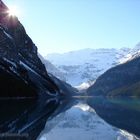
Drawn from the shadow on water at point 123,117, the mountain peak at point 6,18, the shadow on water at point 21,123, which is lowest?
the shadow on water at point 123,117

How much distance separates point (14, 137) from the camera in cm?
2202

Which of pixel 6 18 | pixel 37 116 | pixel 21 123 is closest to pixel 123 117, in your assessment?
pixel 37 116

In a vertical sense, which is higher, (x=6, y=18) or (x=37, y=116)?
(x=6, y=18)

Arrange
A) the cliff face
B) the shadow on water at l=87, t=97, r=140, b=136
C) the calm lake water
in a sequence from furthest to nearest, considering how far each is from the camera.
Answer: the cliff face < the shadow on water at l=87, t=97, r=140, b=136 < the calm lake water

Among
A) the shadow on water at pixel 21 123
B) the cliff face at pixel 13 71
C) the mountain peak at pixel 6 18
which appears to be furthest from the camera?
the mountain peak at pixel 6 18

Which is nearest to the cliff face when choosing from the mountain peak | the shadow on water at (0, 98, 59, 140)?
the mountain peak

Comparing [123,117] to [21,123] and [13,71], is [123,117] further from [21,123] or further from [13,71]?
[13,71]

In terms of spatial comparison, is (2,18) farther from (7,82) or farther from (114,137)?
(114,137)

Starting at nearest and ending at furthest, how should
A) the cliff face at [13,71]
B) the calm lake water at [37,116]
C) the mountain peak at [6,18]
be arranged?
the calm lake water at [37,116] → the cliff face at [13,71] → the mountain peak at [6,18]

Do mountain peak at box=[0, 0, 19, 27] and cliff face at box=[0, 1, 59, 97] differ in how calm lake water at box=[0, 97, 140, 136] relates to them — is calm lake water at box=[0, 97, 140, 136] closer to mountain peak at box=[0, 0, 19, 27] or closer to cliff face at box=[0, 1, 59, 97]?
cliff face at box=[0, 1, 59, 97]

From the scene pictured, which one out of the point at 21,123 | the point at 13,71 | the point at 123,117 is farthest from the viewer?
the point at 13,71

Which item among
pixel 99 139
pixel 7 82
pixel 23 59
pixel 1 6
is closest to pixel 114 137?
pixel 99 139

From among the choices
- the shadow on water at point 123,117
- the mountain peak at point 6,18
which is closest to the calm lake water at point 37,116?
the shadow on water at point 123,117

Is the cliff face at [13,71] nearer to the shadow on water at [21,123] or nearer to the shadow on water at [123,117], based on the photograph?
the shadow on water at [123,117]
